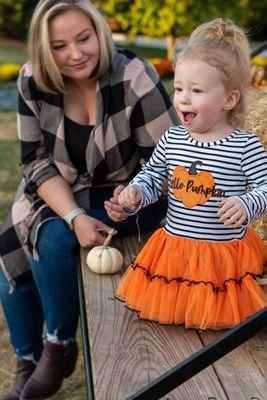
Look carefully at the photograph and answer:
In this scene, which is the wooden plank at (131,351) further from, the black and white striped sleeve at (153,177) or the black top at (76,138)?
the black top at (76,138)

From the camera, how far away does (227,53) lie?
2154mm

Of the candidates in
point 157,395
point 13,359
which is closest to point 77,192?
point 13,359

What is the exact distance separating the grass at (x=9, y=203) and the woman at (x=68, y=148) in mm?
378

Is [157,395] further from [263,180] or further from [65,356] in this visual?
[65,356]

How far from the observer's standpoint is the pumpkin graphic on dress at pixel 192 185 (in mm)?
2178

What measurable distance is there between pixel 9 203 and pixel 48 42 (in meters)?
3.44

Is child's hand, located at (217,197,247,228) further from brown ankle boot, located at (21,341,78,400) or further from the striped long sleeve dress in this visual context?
brown ankle boot, located at (21,341,78,400)

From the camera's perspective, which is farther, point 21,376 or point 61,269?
point 21,376

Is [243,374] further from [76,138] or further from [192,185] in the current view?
[76,138]

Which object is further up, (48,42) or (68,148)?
(48,42)

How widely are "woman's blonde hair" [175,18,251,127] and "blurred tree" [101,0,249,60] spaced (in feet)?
32.2

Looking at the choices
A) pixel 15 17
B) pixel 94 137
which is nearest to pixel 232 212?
pixel 94 137

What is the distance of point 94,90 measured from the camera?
304 cm

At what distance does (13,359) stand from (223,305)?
1.99 m
